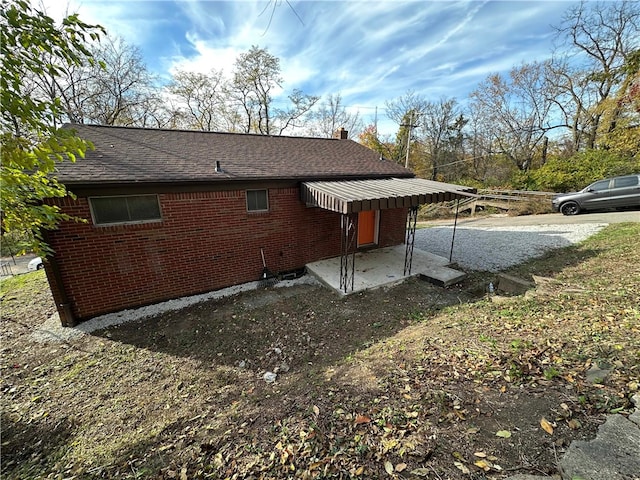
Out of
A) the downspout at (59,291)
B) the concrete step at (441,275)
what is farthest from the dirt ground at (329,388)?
the concrete step at (441,275)

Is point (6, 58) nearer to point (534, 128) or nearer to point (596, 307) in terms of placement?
point (596, 307)

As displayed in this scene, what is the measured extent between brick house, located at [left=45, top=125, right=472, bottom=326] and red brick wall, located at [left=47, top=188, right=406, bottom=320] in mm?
22

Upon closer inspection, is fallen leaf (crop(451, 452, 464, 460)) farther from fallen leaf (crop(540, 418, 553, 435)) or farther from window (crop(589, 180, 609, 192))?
window (crop(589, 180, 609, 192))

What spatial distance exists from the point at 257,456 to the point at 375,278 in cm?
511

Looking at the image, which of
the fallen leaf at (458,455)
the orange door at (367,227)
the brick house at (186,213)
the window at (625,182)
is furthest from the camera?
the window at (625,182)

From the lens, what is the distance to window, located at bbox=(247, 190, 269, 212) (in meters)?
6.77

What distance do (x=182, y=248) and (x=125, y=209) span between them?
4.55 ft

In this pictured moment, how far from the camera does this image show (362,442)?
2.23 m

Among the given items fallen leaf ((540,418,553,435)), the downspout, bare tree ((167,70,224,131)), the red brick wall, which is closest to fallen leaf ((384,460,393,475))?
fallen leaf ((540,418,553,435))

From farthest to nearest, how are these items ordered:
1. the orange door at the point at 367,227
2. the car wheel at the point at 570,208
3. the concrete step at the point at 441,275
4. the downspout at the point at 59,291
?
1. the car wheel at the point at 570,208
2. the orange door at the point at 367,227
3. the concrete step at the point at 441,275
4. the downspout at the point at 59,291

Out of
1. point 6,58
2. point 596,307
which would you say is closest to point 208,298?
point 6,58

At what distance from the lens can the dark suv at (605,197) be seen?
37.0 ft

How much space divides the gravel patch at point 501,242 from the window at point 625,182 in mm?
3441

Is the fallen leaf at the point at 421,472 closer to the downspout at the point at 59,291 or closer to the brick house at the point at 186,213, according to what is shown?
the brick house at the point at 186,213
